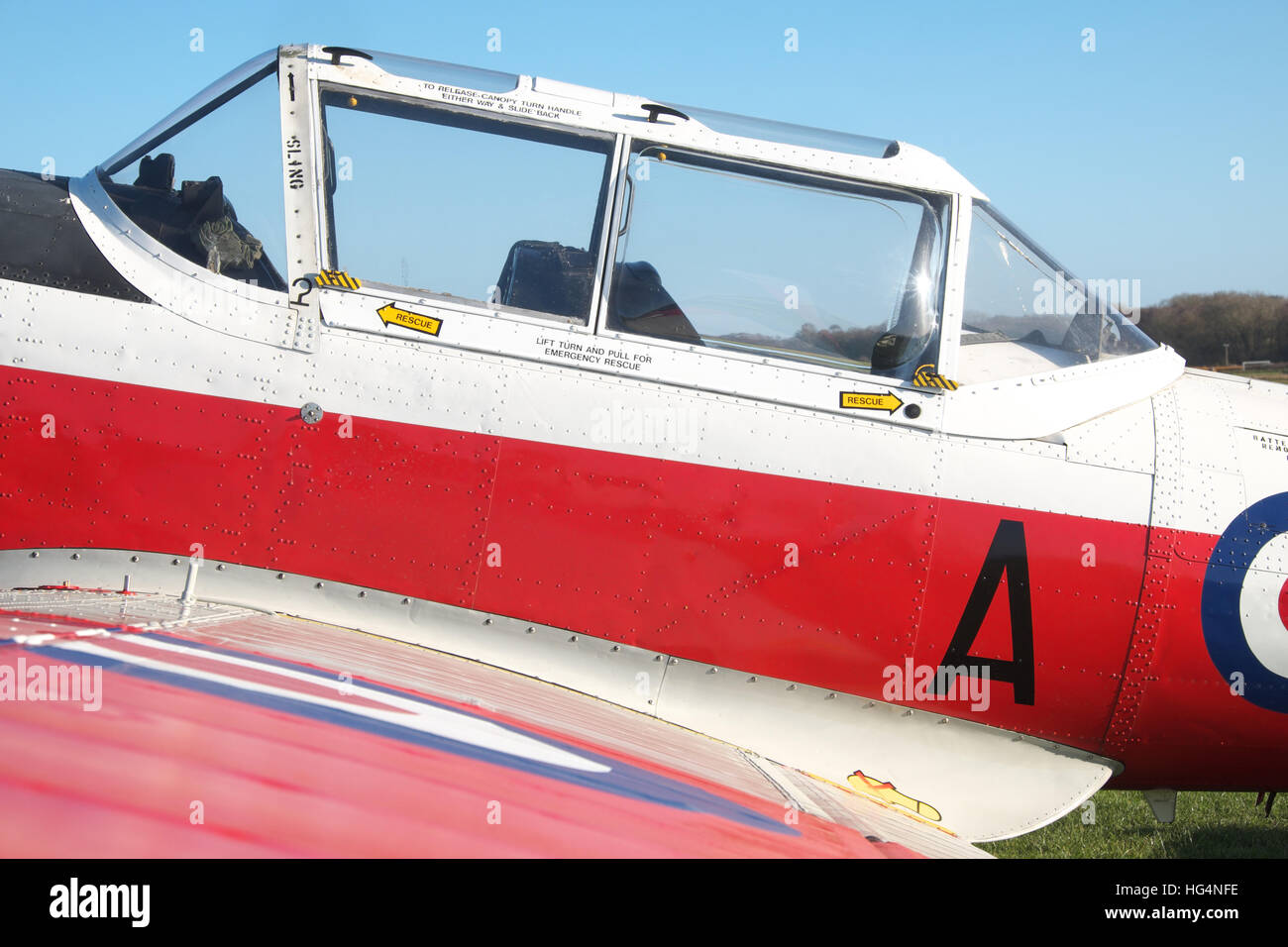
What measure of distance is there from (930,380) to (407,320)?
239 centimetres

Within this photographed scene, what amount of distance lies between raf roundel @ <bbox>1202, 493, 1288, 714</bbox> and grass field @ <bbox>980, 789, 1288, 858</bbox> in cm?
226

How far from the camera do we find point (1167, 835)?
23.9 feet

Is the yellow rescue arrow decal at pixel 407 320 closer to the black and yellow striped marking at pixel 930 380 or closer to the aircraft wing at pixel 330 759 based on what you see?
the aircraft wing at pixel 330 759

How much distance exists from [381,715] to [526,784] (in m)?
0.60

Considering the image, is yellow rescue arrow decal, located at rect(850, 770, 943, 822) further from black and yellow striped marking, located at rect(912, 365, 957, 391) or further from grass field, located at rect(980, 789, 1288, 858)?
grass field, located at rect(980, 789, 1288, 858)

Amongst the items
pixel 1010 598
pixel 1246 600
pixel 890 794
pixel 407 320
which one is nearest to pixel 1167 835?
pixel 1246 600

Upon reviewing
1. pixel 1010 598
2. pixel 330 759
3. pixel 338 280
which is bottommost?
pixel 330 759

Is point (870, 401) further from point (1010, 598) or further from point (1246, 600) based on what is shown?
point (1246, 600)

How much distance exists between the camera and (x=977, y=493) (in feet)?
14.3

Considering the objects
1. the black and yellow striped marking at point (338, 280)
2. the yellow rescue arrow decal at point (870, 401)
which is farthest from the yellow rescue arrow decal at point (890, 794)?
the black and yellow striped marking at point (338, 280)

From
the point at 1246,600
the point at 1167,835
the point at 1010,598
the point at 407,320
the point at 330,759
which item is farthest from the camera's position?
the point at 1167,835

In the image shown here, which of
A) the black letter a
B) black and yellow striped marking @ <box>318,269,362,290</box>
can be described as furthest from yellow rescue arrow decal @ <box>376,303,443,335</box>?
the black letter a

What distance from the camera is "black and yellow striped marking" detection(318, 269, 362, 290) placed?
14.0 ft
